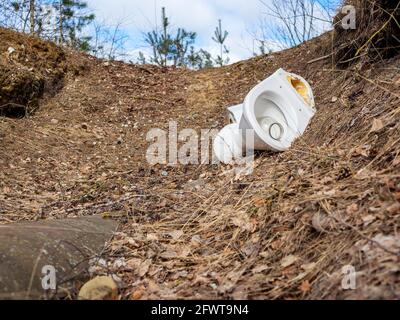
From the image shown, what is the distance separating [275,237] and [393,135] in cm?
90

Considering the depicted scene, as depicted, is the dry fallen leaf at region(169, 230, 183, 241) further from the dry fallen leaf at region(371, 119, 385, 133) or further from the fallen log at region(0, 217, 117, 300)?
the dry fallen leaf at region(371, 119, 385, 133)

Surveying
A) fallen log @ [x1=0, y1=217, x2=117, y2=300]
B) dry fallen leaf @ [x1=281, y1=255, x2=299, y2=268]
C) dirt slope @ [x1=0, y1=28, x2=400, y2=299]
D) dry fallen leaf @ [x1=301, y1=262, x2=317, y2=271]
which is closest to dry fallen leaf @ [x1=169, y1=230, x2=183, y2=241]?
dirt slope @ [x1=0, y1=28, x2=400, y2=299]

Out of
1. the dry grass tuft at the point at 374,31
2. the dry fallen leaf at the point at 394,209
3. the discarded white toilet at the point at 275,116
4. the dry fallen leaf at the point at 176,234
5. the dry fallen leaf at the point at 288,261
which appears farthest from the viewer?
the discarded white toilet at the point at 275,116

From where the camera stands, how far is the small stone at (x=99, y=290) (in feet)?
6.29

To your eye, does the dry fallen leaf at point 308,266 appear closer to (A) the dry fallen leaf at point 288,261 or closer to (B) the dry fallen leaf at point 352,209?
(A) the dry fallen leaf at point 288,261

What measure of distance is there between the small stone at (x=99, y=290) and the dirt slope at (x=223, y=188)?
12cm

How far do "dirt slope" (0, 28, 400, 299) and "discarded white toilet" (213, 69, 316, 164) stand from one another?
0.12 meters

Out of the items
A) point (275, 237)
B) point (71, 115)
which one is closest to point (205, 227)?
point (275, 237)

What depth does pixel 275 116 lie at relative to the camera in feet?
12.7

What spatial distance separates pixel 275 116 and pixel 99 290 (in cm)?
241

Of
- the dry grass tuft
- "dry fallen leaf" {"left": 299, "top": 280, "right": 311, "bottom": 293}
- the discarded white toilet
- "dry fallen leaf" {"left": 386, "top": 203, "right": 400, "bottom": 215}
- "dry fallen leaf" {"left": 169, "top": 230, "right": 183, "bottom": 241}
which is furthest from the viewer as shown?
the discarded white toilet

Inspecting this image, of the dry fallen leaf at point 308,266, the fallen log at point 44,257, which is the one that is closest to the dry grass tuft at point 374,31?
the dry fallen leaf at point 308,266

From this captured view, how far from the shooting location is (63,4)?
838 centimetres

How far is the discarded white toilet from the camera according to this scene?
3682 mm
